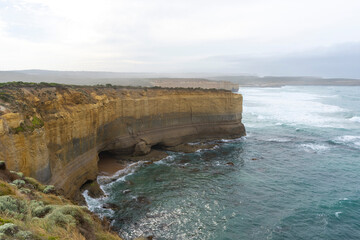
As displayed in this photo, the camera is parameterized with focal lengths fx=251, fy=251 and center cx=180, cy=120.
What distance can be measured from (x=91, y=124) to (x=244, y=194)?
13.6 meters

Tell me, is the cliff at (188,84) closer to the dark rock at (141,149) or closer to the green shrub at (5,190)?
the dark rock at (141,149)

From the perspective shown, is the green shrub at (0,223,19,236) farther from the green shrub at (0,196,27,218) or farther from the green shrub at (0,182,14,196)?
the green shrub at (0,182,14,196)

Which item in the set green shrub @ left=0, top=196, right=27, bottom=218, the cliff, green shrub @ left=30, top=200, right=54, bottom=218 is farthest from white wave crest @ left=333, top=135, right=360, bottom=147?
the cliff

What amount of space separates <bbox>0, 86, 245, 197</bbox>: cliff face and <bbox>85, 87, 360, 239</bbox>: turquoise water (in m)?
2.80

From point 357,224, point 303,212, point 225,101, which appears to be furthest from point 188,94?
point 357,224

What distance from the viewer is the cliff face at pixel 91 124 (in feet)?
44.6

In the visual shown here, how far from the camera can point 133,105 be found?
89.7 feet

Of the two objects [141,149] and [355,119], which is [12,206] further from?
[355,119]

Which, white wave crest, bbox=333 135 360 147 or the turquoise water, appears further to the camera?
white wave crest, bbox=333 135 360 147

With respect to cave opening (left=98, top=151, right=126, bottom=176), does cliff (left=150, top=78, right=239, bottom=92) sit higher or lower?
higher

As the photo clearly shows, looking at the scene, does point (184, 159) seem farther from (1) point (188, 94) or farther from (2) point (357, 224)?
(2) point (357, 224)

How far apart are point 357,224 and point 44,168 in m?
19.1

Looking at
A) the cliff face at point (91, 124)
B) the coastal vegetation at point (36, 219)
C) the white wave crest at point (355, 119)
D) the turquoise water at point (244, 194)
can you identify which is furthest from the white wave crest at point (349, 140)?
the coastal vegetation at point (36, 219)

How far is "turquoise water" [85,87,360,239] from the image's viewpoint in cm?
1488
